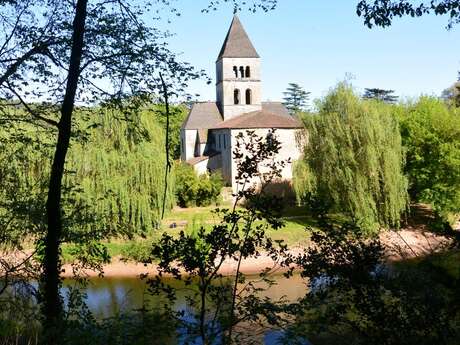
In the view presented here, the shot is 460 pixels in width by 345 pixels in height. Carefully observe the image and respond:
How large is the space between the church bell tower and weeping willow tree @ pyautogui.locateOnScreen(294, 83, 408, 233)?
1358cm

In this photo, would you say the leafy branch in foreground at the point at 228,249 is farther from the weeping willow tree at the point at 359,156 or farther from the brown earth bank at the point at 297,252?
the weeping willow tree at the point at 359,156

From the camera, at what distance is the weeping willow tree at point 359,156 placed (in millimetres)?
22781

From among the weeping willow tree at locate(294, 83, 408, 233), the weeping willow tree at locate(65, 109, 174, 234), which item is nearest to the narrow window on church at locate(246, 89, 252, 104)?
the weeping willow tree at locate(294, 83, 408, 233)

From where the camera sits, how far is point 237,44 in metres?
37.6

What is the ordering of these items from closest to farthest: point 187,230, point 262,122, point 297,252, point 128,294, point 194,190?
1. point 128,294
2. point 297,252
3. point 187,230
4. point 194,190
5. point 262,122

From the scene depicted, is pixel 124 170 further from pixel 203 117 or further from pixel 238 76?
pixel 238 76

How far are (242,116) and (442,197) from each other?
1584 cm

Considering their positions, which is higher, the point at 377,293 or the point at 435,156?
the point at 435,156

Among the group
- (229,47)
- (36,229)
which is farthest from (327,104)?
(36,229)

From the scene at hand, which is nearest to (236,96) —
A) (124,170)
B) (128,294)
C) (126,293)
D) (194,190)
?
(194,190)

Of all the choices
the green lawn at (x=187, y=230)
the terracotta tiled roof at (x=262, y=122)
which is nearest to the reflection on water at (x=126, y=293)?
the green lawn at (x=187, y=230)

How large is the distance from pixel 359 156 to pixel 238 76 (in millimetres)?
16450

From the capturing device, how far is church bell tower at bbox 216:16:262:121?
3709 cm

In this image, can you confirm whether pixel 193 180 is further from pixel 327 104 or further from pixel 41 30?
pixel 41 30
